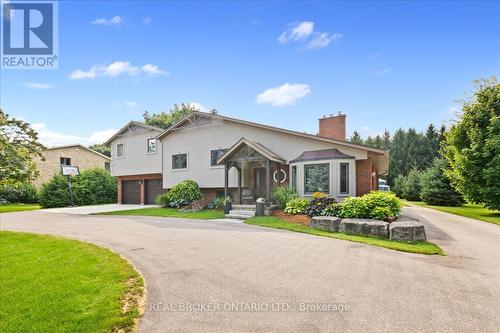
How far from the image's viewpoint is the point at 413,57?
1539 cm

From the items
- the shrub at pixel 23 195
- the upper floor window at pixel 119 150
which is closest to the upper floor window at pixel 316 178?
the upper floor window at pixel 119 150

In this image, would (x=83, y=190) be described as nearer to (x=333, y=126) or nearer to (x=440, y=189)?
(x=333, y=126)

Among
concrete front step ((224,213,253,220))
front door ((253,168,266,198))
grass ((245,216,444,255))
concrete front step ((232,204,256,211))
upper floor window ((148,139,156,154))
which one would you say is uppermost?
upper floor window ((148,139,156,154))

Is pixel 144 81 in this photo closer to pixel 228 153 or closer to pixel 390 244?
pixel 228 153

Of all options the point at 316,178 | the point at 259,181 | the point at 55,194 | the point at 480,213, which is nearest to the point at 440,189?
the point at 480,213

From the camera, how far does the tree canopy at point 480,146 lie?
15.0m

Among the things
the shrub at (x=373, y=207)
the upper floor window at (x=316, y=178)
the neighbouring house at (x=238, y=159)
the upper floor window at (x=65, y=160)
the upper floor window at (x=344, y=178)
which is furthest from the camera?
the upper floor window at (x=65, y=160)

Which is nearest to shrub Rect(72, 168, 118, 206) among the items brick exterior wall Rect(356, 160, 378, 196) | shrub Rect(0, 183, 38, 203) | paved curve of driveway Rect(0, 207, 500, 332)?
shrub Rect(0, 183, 38, 203)

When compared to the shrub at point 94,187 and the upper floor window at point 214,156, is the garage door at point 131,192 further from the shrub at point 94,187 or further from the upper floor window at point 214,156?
the upper floor window at point 214,156

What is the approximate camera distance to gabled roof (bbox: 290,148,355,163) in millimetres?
14659

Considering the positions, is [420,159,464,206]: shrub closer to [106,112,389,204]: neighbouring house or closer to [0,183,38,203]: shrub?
[106,112,389,204]: neighbouring house

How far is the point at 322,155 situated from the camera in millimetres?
15141

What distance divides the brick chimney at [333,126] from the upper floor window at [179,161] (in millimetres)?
10387

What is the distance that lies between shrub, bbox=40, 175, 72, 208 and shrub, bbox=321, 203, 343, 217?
23.3 m
